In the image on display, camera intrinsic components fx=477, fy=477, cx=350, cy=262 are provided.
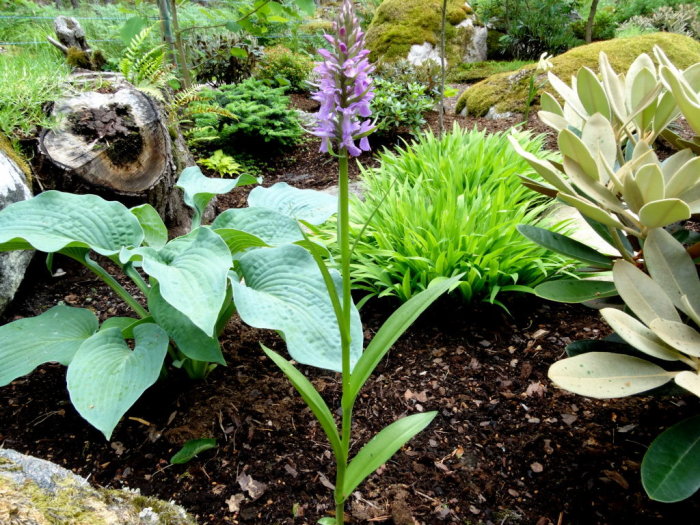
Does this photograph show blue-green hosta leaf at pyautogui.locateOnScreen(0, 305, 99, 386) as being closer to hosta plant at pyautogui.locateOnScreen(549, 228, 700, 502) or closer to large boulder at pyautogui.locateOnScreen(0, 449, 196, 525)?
large boulder at pyautogui.locateOnScreen(0, 449, 196, 525)

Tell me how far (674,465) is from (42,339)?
1.82m

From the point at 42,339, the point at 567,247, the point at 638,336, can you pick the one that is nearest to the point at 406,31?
the point at 567,247

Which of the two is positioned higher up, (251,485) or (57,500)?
(57,500)

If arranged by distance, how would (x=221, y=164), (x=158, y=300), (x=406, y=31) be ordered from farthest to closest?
(x=406, y=31) < (x=221, y=164) < (x=158, y=300)

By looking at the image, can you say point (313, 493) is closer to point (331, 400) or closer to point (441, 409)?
point (331, 400)

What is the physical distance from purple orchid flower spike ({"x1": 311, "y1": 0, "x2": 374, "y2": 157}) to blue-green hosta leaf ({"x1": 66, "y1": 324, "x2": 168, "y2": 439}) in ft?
2.96

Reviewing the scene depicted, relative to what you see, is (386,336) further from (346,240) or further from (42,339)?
(42,339)

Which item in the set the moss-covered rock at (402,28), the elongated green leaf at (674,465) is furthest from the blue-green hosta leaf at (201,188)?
the moss-covered rock at (402,28)

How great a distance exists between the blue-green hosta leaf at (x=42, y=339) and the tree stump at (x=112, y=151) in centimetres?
107

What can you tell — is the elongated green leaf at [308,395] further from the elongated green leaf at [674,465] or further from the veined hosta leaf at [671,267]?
the veined hosta leaf at [671,267]

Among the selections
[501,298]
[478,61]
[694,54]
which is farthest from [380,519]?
[478,61]

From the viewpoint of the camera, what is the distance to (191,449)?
1.52 m

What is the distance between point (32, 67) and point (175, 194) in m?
1.46

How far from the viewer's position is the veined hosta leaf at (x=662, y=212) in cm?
97
